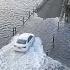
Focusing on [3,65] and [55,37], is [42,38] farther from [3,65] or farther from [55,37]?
[3,65]

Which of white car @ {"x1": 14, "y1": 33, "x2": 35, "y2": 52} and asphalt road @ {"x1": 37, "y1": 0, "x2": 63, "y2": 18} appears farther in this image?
asphalt road @ {"x1": 37, "y1": 0, "x2": 63, "y2": 18}

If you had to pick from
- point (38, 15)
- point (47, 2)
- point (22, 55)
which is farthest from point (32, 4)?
point (22, 55)

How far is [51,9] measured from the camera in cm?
5178

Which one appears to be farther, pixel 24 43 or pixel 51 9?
pixel 51 9

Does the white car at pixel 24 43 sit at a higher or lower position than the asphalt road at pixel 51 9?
lower

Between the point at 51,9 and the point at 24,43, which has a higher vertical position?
the point at 51,9

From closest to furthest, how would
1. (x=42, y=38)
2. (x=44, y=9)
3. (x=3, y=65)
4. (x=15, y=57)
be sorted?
1. (x=3, y=65)
2. (x=15, y=57)
3. (x=42, y=38)
4. (x=44, y=9)

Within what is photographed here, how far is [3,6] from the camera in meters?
53.4

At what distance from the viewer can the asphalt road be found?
159 feet

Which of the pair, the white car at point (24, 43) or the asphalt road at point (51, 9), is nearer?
the white car at point (24, 43)

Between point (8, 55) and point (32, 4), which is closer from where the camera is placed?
point (8, 55)

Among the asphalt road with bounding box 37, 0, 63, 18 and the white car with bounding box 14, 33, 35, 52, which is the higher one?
the asphalt road with bounding box 37, 0, 63, 18

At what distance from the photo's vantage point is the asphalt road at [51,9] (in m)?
48.5

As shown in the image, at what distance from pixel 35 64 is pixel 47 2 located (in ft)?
101
